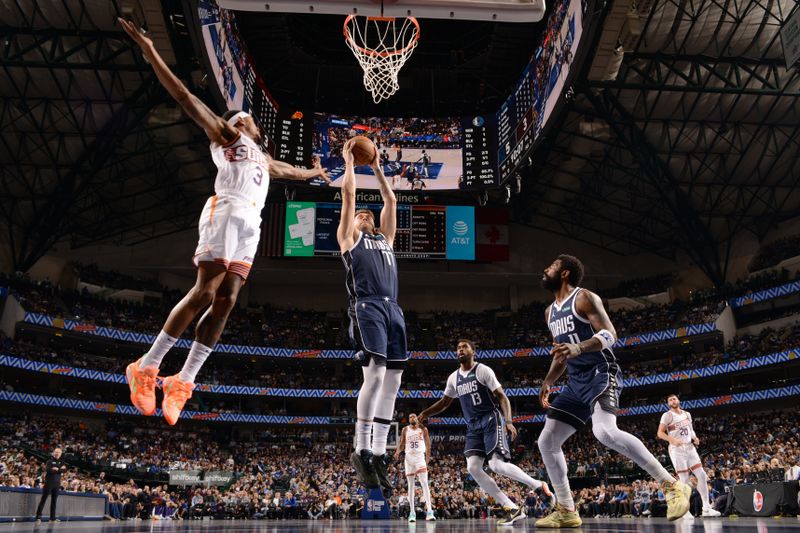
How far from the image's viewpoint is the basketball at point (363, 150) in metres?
5.74

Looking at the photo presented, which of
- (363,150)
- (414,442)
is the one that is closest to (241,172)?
(363,150)

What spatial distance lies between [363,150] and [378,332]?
1588mm

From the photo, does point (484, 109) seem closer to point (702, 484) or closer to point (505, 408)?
point (702, 484)

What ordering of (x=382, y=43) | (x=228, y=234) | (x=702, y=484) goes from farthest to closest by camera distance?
(x=382, y=43)
(x=702, y=484)
(x=228, y=234)

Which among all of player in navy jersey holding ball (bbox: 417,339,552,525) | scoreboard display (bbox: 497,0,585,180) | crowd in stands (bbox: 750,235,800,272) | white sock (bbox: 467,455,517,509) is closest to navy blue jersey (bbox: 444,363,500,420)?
player in navy jersey holding ball (bbox: 417,339,552,525)

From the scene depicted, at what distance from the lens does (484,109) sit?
103 ft

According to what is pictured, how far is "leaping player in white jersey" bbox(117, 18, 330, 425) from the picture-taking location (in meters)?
4.86

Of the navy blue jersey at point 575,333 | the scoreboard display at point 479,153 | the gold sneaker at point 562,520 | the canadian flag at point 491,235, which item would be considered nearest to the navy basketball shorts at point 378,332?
the navy blue jersey at point 575,333

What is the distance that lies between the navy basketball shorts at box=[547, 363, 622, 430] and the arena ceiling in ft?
48.2

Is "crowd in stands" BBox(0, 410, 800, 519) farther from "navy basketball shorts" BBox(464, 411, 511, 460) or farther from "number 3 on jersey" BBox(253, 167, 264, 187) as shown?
"number 3 on jersey" BBox(253, 167, 264, 187)

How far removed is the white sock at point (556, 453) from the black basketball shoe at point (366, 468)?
73.3 inches

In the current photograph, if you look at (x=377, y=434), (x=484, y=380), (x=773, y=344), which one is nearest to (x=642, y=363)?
(x=773, y=344)

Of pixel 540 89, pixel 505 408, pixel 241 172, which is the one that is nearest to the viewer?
pixel 241 172

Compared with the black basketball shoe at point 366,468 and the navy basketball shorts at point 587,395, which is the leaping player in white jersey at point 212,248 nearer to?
the black basketball shoe at point 366,468
